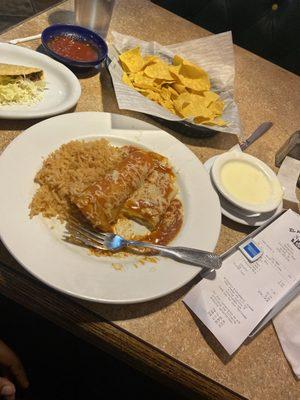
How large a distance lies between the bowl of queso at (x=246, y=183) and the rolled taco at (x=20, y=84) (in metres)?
0.65

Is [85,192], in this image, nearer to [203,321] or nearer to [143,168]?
[143,168]

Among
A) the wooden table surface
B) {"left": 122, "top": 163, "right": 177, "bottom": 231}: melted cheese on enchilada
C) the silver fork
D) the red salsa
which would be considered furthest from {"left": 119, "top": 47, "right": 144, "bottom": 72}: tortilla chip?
the wooden table surface

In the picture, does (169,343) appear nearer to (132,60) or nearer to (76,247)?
(76,247)

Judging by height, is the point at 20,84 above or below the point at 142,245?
above

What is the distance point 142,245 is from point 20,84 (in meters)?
0.70

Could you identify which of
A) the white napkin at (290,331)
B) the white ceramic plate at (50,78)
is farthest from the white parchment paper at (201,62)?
the white napkin at (290,331)

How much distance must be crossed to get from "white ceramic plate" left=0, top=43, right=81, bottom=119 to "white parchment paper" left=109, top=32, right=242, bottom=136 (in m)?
0.15

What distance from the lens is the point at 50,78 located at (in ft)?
4.40

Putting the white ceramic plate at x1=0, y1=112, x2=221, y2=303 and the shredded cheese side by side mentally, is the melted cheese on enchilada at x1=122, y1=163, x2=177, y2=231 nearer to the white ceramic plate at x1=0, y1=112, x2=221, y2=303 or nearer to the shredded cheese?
the white ceramic plate at x1=0, y1=112, x2=221, y2=303

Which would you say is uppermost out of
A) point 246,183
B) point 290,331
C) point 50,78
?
point 50,78

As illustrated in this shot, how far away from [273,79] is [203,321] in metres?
1.47

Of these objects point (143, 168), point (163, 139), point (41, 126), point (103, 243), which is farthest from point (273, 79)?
point (103, 243)

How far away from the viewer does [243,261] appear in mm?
1038

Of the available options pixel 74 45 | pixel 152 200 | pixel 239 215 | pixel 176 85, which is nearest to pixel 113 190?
pixel 152 200
